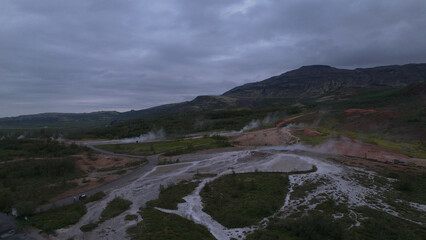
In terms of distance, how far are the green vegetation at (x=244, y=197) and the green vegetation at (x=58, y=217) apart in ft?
36.3

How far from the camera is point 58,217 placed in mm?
19891

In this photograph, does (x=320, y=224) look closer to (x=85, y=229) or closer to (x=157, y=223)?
(x=157, y=223)

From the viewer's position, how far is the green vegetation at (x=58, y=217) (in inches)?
712

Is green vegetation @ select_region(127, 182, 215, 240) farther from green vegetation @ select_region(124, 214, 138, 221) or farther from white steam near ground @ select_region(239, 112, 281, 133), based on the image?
white steam near ground @ select_region(239, 112, 281, 133)

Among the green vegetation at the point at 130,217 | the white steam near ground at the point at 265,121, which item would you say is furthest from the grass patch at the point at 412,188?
the white steam near ground at the point at 265,121

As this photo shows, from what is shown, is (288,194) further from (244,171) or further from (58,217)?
(58,217)

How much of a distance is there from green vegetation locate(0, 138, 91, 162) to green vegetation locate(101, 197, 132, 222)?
106ft

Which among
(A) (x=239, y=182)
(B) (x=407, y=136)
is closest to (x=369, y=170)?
(A) (x=239, y=182)

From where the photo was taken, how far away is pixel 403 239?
44.8ft

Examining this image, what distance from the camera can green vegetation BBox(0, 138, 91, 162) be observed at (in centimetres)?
4409

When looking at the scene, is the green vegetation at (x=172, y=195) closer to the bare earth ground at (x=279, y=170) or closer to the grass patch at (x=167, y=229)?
the bare earth ground at (x=279, y=170)

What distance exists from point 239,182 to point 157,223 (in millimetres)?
12296

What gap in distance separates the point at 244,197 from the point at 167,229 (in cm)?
934

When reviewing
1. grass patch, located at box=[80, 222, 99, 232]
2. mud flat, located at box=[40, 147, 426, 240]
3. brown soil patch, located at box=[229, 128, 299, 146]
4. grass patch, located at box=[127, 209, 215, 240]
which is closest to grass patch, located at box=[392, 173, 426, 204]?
Result: mud flat, located at box=[40, 147, 426, 240]
